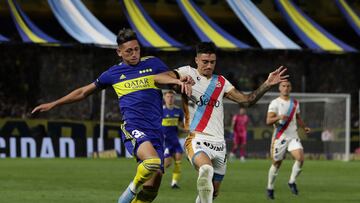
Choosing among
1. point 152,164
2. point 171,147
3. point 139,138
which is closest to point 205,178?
point 152,164

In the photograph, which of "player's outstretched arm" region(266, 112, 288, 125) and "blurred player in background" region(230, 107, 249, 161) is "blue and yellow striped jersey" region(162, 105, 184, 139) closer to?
"player's outstretched arm" region(266, 112, 288, 125)

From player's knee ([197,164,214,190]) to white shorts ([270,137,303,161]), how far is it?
7.06 meters

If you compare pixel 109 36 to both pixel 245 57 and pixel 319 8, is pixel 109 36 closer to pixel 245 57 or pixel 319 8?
pixel 245 57

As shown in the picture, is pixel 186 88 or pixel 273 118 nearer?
pixel 186 88

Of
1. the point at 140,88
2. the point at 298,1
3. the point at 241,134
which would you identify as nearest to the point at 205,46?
the point at 140,88

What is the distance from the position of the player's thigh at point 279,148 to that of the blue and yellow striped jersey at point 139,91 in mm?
7367

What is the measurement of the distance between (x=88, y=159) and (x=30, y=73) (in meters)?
6.75

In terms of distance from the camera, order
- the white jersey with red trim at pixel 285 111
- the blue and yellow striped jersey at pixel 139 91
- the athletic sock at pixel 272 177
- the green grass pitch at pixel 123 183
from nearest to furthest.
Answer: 1. the blue and yellow striped jersey at pixel 139 91
2. the green grass pitch at pixel 123 183
3. the athletic sock at pixel 272 177
4. the white jersey with red trim at pixel 285 111

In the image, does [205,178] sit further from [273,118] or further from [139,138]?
[273,118]

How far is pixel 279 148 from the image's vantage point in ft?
62.4

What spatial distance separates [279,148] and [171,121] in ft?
14.5

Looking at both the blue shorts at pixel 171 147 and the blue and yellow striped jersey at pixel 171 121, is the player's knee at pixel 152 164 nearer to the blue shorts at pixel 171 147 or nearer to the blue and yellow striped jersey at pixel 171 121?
the blue shorts at pixel 171 147

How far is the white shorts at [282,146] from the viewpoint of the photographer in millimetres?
18938

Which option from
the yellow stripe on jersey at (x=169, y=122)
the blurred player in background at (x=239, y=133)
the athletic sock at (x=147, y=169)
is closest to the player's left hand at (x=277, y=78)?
the athletic sock at (x=147, y=169)
